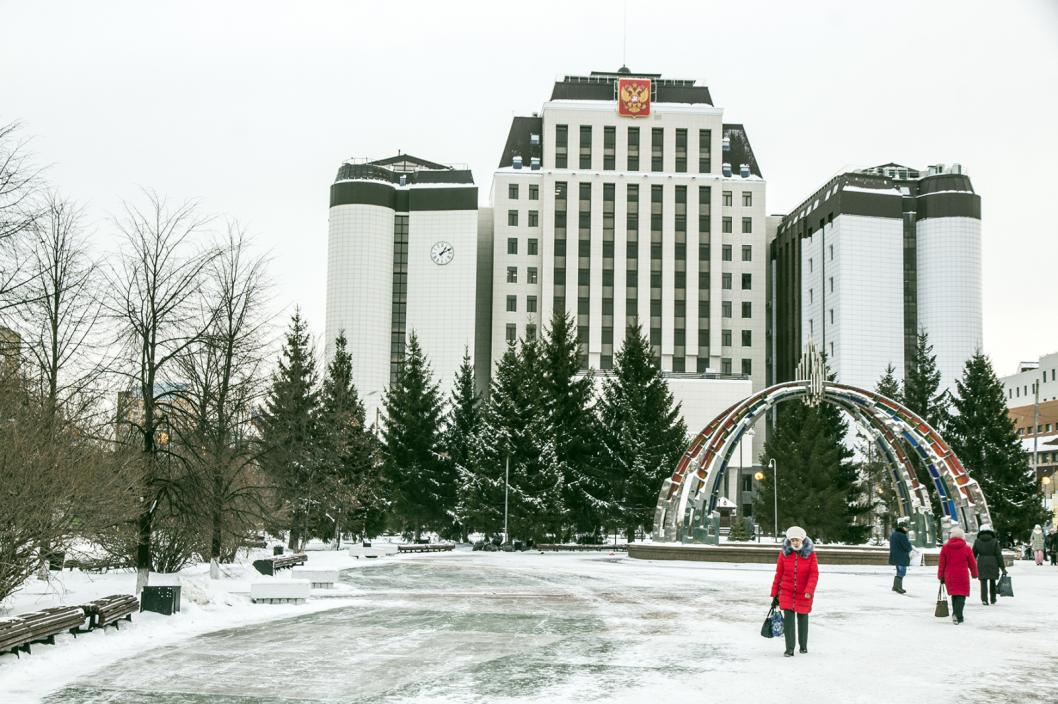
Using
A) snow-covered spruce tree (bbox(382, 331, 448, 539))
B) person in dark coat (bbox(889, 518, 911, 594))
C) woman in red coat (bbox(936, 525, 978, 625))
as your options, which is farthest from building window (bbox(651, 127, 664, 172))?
woman in red coat (bbox(936, 525, 978, 625))

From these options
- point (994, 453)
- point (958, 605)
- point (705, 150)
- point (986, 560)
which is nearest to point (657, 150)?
point (705, 150)

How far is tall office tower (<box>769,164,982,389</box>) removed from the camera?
311ft

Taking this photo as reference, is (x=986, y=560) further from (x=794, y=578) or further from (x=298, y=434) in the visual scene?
(x=298, y=434)

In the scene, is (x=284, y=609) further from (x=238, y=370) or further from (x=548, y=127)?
(x=548, y=127)

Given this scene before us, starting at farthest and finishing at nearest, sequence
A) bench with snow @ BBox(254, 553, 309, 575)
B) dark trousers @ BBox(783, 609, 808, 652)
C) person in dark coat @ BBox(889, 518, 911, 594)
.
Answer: bench with snow @ BBox(254, 553, 309, 575)
person in dark coat @ BBox(889, 518, 911, 594)
dark trousers @ BBox(783, 609, 808, 652)

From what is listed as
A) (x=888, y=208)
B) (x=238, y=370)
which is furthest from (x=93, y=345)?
(x=888, y=208)

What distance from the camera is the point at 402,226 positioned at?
9975 cm

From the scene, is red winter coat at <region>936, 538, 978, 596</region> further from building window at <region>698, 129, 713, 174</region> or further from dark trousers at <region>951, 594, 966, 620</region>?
building window at <region>698, 129, 713, 174</region>

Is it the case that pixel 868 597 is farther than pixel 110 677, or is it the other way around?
pixel 868 597

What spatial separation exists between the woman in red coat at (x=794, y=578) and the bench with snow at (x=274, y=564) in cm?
1777

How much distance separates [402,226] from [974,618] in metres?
84.0

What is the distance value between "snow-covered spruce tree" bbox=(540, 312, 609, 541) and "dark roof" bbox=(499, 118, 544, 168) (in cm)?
4233

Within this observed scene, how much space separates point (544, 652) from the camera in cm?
1448

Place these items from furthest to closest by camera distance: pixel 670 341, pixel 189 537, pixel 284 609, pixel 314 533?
pixel 670 341, pixel 314 533, pixel 189 537, pixel 284 609
